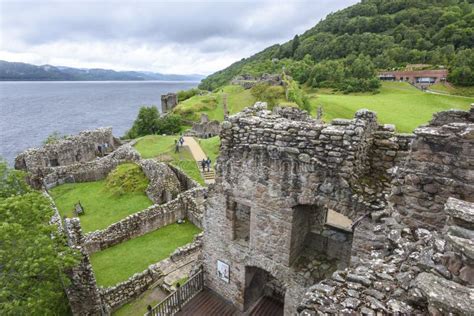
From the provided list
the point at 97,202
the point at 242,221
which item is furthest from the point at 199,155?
the point at 242,221

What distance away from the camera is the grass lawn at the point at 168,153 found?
28.8 meters

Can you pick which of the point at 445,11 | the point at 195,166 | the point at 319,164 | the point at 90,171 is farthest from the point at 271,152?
the point at 445,11

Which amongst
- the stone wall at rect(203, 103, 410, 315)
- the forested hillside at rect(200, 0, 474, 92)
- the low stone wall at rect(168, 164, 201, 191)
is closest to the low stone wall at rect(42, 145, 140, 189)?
the low stone wall at rect(168, 164, 201, 191)

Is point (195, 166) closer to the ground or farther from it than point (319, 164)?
closer to the ground

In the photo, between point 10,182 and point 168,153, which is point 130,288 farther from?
point 168,153

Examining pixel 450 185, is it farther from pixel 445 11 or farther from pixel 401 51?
pixel 445 11

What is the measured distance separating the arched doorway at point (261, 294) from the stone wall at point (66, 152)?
→ 104 ft

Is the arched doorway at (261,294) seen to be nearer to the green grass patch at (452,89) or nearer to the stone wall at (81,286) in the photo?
the stone wall at (81,286)

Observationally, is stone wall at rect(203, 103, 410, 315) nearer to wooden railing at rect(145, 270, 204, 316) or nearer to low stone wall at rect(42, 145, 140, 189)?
wooden railing at rect(145, 270, 204, 316)

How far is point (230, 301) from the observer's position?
1161 cm

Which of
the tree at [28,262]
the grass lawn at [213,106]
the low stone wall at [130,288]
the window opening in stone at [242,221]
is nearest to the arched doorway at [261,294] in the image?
the window opening in stone at [242,221]

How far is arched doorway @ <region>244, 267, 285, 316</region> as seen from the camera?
37.4 feet

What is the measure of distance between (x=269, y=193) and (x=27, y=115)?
13639 cm

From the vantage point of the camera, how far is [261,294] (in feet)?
40.7
